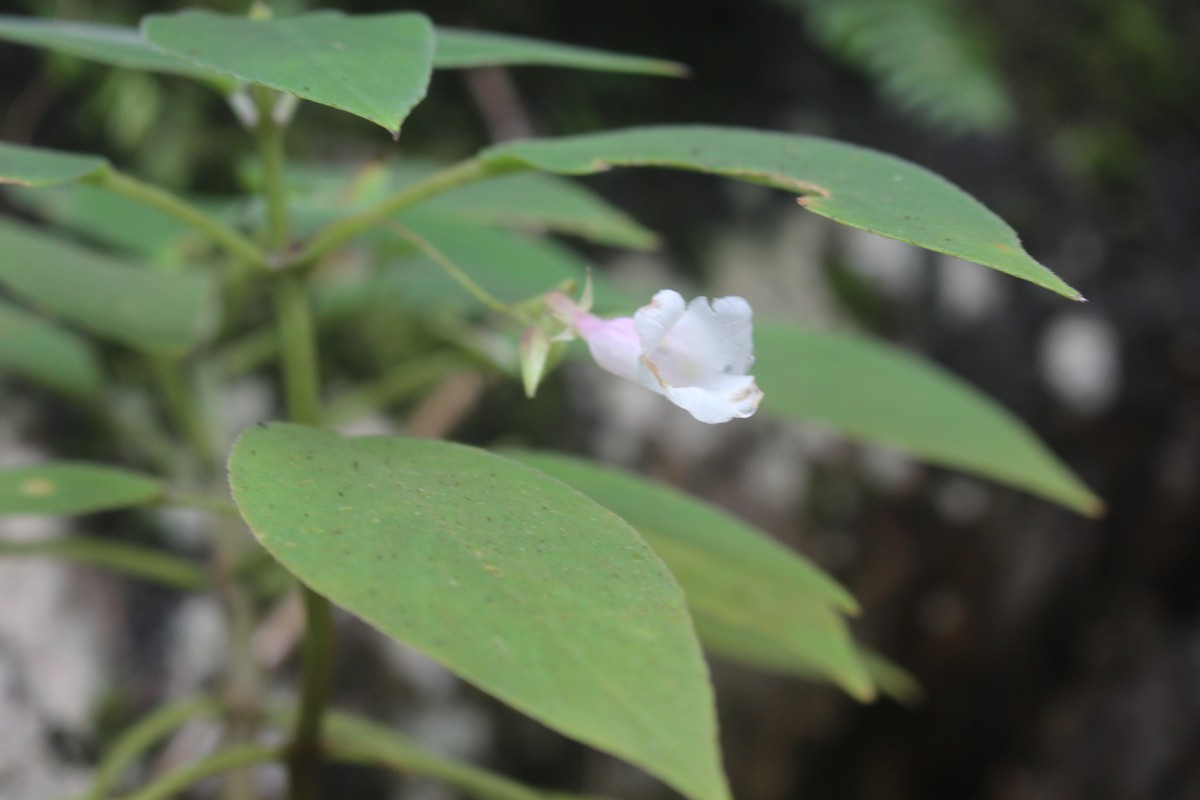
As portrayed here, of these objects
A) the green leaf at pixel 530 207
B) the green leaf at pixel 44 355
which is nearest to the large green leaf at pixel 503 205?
the green leaf at pixel 530 207

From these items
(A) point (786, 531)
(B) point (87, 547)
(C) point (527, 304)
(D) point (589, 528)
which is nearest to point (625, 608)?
(D) point (589, 528)

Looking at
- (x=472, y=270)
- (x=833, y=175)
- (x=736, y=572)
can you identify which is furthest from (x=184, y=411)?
(x=833, y=175)

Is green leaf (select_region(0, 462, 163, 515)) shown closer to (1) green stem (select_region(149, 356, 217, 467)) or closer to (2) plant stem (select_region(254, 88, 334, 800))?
(2) plant stem (select_region(254, 88, 334, 800))

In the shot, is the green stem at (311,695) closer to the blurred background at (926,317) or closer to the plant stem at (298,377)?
the plant stem at (298,377)

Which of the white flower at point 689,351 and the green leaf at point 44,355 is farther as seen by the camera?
the green leaf at point 44,355

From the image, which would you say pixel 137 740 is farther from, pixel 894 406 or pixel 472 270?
pixel 894 406

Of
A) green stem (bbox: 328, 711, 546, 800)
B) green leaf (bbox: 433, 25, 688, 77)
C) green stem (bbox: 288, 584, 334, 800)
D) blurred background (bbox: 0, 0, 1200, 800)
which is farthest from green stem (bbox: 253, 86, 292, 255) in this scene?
blurred background (bbox: 0, 0, 1200, 800)

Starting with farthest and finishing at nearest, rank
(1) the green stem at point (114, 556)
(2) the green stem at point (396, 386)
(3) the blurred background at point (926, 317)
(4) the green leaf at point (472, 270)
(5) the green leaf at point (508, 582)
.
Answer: (3) the blurred background at point (926, 317), (2) the green stem at point (396, 386), (4) the green leaf at point (472, 270), (1) the green stem at point (114, 556), (5) the green leaf at point (508, 582)
